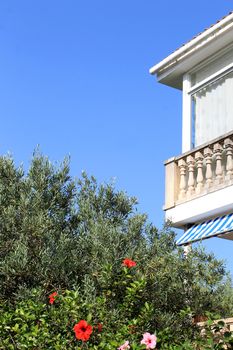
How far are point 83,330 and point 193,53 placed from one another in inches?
426

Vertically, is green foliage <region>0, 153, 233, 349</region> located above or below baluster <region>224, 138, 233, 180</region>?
below

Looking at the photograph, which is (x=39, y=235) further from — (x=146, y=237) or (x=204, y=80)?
(x=204, y=80)

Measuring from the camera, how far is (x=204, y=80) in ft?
66.4

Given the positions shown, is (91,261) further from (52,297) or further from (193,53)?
(193,53)

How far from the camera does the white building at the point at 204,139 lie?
18266mm

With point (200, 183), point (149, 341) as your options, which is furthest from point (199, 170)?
point (149, 341)

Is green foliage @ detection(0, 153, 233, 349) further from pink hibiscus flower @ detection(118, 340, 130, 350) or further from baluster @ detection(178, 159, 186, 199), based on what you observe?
baluster @ detection(178, 159, 186, 199)

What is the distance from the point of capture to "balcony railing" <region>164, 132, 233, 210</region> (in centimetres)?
1823

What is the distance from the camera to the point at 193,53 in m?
19.8

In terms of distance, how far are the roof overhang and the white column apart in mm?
355

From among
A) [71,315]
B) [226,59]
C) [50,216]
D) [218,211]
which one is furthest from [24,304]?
[226,59]

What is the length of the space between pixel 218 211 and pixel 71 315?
7.43 meters

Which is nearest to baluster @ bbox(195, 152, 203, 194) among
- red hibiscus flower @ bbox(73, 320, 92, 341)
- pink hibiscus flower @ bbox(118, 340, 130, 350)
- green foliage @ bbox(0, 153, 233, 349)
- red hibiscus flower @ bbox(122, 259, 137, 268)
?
green foliage @ bbox(0, 153, 233, 349)

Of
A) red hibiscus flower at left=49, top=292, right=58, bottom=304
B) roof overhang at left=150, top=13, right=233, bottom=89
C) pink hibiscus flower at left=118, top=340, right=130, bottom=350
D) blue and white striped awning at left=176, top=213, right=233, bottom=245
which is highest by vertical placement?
roof overhang at left=150, top=13, right=233, bottom=89
